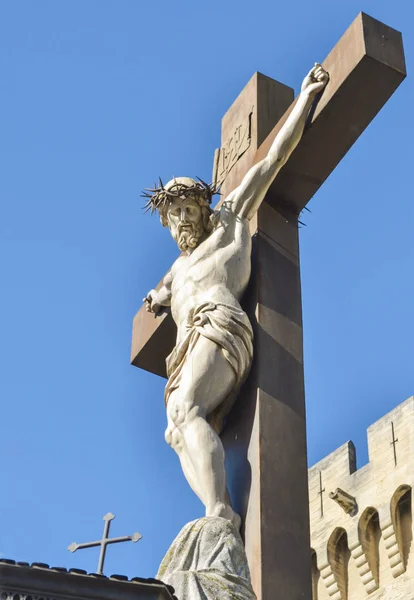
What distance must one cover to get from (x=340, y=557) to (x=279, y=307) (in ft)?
66.2

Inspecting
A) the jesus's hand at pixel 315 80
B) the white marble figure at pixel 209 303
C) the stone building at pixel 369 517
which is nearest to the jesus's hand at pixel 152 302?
the white marble figure at pixel 209 303

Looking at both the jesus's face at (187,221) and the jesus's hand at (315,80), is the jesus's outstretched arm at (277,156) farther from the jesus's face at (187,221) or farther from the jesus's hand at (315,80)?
the jesus's face at (187,221)

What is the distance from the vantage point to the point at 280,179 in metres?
8.38

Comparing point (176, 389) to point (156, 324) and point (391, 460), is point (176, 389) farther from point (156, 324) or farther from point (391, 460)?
point (391, 460)

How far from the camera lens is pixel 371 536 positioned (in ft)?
88.4

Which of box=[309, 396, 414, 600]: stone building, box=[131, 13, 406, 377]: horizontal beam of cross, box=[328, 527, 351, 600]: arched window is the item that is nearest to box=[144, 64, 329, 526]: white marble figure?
box=[131, 13, 406, 377]: horizontal beam of cross

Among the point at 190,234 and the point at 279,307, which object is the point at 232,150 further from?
the point at 279,307

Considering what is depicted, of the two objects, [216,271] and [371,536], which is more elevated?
[371,536]

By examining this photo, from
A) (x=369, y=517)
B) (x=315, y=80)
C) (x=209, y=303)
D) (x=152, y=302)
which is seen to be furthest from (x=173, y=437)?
(x=369, y=517)

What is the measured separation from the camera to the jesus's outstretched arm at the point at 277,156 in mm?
8156

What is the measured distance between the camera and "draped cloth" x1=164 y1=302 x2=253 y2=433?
24.3 ft

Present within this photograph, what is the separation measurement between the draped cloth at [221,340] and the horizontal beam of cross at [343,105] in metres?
1.06

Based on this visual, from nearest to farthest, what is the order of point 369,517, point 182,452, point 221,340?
point 182,452 → point 221,340 → point 369,517

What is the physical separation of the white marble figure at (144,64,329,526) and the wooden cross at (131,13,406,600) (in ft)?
0.33
